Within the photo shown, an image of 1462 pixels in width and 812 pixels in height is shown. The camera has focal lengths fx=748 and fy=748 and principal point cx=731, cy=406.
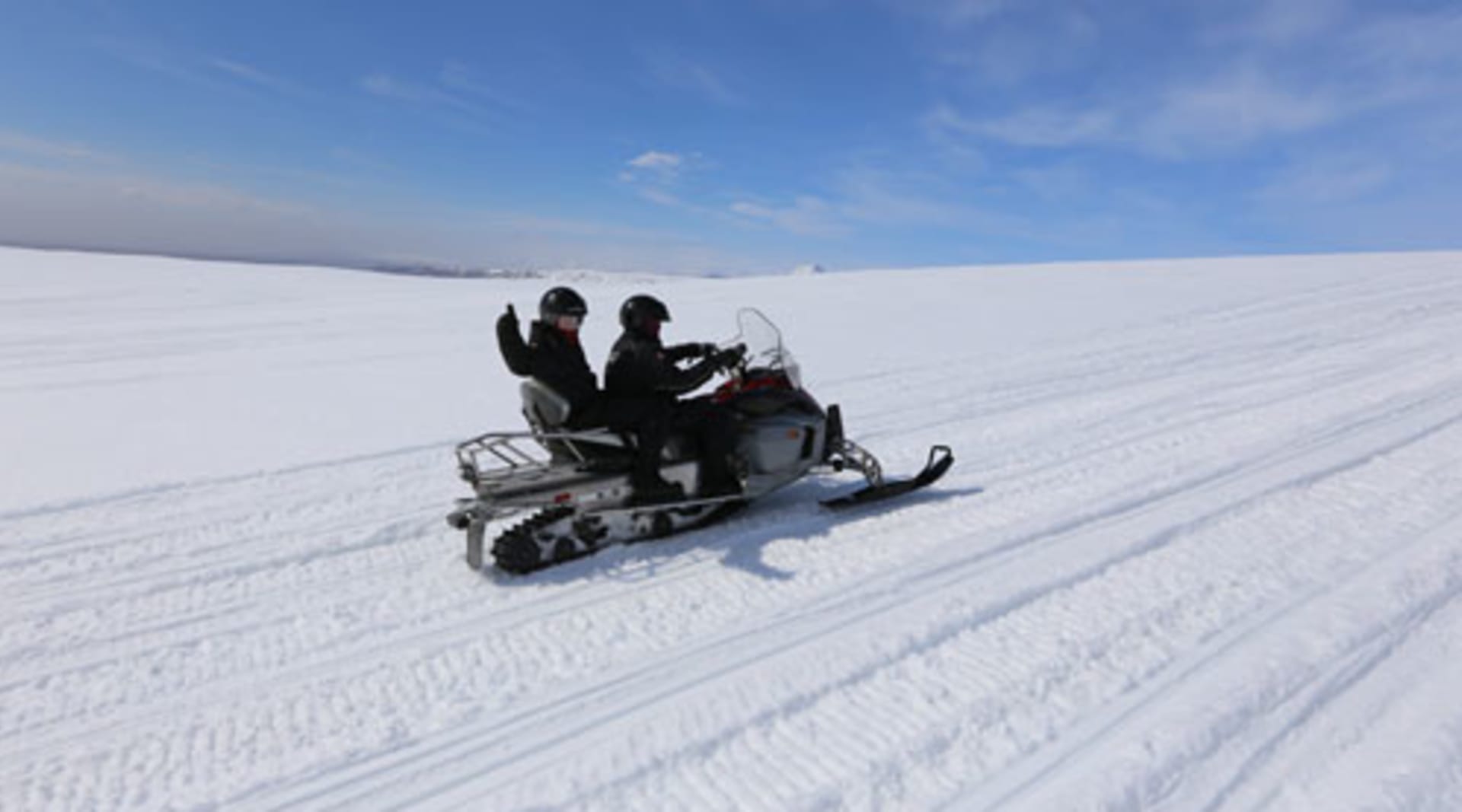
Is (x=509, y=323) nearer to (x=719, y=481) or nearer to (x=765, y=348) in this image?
(x=719, y=481)

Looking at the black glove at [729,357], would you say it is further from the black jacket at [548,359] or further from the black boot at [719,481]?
the black jacket at [548,359]

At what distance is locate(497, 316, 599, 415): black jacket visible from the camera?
3955mm

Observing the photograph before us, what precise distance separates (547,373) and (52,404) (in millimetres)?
6913

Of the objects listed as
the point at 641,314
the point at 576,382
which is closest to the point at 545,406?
the point at 576,382

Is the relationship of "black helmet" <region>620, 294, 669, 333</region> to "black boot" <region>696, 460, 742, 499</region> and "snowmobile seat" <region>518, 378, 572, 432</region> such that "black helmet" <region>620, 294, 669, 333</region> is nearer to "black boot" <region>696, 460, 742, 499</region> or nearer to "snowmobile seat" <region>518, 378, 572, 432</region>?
"snowmobile seat" <region>518, 378, 572, 432</region>

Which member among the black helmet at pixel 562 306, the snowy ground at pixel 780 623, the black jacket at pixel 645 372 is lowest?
the snowy ground at pixel 780 623

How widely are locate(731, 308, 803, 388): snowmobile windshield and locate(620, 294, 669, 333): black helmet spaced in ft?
3.01

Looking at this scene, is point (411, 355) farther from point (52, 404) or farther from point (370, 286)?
point (370, 286)

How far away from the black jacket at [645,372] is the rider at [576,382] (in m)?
0.09

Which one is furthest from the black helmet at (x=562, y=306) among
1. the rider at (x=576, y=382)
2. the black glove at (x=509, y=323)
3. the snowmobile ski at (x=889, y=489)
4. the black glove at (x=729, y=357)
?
the snowmobile ski at (x=889, y=489)

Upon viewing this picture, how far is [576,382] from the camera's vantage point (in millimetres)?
4090

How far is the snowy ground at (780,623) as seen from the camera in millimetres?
2396

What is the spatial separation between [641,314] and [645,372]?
0.34 metres

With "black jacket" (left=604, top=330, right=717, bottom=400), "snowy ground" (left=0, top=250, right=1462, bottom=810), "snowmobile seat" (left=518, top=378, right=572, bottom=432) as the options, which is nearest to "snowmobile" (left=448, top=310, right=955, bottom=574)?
"snowmobile seat" (left=518, top=378, right=572, bottom=432)
